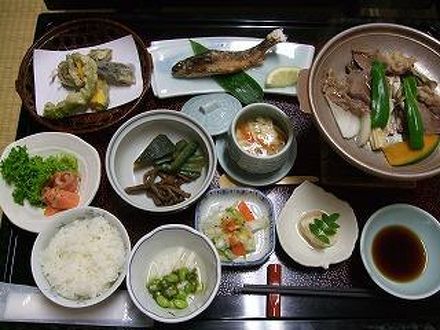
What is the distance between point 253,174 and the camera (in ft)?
7.37

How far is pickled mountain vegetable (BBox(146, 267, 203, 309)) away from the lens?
2008 mm

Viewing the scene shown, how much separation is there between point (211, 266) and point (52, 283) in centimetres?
57

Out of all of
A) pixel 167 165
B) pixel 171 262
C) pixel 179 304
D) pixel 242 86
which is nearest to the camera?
pixel 179 304

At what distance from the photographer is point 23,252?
217 cm

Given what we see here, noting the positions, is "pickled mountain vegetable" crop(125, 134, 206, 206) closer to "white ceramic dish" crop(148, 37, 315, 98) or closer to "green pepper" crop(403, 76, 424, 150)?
"white ceramic dish" crop(148, 37, 315, 98)

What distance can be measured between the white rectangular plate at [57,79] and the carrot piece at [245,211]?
2.08 feet

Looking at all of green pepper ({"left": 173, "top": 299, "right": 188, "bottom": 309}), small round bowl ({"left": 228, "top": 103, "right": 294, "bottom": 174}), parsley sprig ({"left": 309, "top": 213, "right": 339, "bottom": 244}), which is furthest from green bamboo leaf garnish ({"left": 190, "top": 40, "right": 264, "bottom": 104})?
green pepper ({"left": 173, "top": 299, "right": 188, "bottom": 309})

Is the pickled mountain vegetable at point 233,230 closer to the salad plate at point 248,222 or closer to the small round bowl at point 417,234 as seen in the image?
the salad plate at point 248,222

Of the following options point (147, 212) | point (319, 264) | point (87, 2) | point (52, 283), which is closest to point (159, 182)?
point (147, 212)

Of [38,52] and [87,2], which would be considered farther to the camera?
[87,2]

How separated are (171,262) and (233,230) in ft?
0.85

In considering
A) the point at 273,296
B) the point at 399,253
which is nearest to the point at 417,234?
the point at 399,253

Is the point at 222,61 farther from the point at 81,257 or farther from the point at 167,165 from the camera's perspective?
the point at 81,257

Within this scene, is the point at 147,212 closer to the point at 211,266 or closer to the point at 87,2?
the point at 211,266
